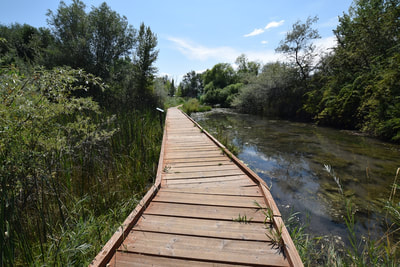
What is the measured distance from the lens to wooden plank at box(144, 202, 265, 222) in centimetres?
185

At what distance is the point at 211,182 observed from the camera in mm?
2686

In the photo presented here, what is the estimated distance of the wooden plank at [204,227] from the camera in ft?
5.22

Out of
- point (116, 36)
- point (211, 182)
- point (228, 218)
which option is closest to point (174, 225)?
point (228, 218)

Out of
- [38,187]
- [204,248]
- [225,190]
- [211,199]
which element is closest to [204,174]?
[225,190]

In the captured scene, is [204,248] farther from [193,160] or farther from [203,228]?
[193,160]

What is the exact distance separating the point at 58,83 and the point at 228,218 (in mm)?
2219

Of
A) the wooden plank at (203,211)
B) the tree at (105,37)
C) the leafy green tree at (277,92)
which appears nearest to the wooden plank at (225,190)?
the wooden plank at (203,211)

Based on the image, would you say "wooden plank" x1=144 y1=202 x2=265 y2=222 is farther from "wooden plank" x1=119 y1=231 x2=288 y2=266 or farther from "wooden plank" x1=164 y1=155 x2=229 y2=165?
"wooden plank" x1=164 y1=155 x2=229 y2=165

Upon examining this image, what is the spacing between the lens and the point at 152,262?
133 centimetres

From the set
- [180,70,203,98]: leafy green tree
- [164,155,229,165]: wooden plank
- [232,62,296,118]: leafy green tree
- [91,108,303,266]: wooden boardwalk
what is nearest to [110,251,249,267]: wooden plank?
[91,108,303,266]: wooden boardwalk

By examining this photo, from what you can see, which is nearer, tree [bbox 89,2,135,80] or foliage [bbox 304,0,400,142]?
foliage [bbox 304,0,400,142]

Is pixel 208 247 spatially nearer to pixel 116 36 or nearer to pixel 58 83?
pixel 58 83

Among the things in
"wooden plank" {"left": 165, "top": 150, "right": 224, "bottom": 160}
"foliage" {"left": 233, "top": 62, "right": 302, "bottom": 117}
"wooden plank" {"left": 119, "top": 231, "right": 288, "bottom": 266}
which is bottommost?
"wooden plank" {"left": 119, "top": 231, "right": 288, "bottom": 266}

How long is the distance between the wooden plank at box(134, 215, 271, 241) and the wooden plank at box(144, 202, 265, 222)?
0.21ft
